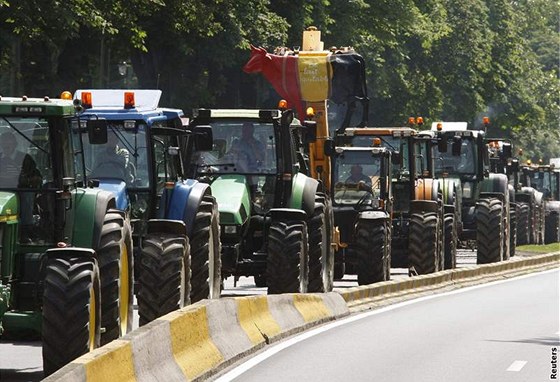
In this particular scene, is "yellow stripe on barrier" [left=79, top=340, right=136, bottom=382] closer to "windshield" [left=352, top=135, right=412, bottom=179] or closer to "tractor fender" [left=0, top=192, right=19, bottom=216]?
"tractor fender" [left=0, top=192, right=19, bottom=216]

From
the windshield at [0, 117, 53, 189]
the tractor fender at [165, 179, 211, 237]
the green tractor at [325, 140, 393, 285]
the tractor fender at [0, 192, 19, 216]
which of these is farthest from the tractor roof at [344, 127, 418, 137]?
the tractor fender at [0, 192, 19, 216]

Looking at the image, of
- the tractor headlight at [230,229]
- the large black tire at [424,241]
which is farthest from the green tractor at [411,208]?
the tractor headlight at [230,229]

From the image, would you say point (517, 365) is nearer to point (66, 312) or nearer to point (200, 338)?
point (200, 338)

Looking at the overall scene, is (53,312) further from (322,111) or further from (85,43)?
(85,43)

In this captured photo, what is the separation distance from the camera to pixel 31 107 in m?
14.6

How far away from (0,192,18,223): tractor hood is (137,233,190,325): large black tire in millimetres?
3006

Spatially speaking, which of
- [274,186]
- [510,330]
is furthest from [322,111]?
[510,330]

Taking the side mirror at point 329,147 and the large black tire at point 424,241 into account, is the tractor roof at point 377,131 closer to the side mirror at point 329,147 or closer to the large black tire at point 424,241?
the large black tire at point 424,241

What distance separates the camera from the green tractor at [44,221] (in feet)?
46.7

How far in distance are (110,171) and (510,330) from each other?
5.07 m

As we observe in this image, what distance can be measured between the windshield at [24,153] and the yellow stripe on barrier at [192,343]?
163cm

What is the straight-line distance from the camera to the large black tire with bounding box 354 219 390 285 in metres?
27.8

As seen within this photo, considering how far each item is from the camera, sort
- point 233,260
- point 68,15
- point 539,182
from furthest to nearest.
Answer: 1. point 539,182
2. point 68,15
3. point 233,260

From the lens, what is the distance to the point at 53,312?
43.9ft
